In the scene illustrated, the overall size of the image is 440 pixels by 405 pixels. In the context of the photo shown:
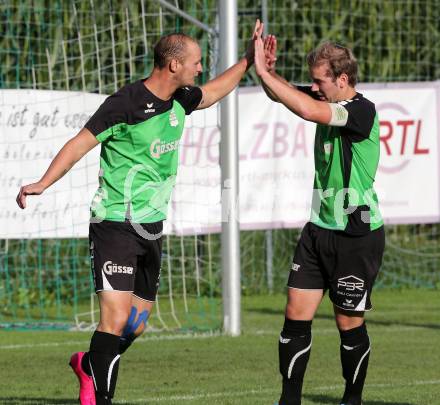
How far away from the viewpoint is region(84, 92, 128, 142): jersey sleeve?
7.19 metres

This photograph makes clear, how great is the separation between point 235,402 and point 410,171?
7369 mm

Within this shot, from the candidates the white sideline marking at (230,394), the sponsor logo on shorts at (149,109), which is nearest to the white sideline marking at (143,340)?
the white sideline marking at (230,394)

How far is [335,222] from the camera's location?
7500mm

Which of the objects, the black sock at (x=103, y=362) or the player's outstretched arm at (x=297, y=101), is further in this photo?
the black sock at (x=103, y=362)

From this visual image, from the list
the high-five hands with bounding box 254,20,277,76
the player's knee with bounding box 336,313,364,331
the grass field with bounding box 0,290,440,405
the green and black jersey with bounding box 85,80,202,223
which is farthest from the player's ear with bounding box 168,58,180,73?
the grass field with bounding box 0,290,440,405

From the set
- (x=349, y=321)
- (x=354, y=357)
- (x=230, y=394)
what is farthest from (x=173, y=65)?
(x=230, y=394)

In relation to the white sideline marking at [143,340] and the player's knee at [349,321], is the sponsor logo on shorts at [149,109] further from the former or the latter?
the white sideline marking at [143,340]

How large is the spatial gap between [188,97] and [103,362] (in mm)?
1654

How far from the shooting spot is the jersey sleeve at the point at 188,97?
25.0 feet

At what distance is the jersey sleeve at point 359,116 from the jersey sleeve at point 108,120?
1.24 metres

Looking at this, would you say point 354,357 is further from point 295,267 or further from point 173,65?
point 173,65

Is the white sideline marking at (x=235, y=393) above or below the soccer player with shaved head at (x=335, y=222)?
below

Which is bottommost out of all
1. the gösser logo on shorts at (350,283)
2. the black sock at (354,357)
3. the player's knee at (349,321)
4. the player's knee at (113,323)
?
the black sock at (354,357)

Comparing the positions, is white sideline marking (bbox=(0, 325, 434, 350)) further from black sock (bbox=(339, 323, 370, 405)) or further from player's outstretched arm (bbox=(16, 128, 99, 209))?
player's outstretched arm (bbox=(16, 128, 99, 209))
